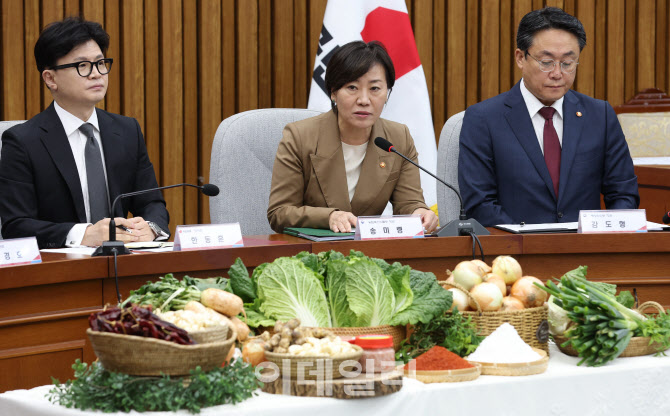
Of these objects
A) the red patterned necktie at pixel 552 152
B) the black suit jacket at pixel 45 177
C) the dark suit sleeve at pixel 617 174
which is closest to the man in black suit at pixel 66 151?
the black suit jacket at pixel 45 177

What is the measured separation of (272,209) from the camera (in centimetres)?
340

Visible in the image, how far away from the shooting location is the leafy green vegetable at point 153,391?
1.63 metres

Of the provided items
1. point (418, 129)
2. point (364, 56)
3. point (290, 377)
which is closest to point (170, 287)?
point (290, 377)

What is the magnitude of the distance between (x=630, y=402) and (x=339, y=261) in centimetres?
73

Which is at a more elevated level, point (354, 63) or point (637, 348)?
point (354, 63)

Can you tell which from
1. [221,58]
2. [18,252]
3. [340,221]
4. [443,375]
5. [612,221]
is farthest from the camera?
[221,58]

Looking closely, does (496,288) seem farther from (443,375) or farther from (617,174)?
(617,174)

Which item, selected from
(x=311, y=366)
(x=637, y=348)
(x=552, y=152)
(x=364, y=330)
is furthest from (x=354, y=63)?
(x=311, y=366)

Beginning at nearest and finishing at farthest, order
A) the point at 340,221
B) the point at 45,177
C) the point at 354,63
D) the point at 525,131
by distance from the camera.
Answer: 1. the point at 340,221
2. the point at 45,177
3. the point at 354,63
4. the point at 525,131

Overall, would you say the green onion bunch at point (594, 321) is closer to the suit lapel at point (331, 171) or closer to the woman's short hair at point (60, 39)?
the suit lapel at point (331, 171)

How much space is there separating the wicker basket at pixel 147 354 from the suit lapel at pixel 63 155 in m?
1.63

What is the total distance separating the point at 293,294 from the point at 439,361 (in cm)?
37

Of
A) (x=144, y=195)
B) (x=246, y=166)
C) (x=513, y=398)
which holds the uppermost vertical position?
(x=246, y=166)

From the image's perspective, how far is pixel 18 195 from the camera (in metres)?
3.15
